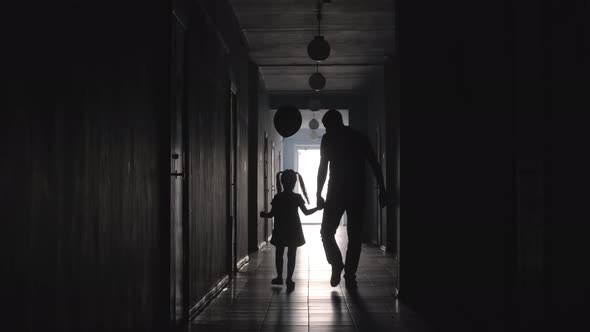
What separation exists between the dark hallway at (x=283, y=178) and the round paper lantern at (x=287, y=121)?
233 cm

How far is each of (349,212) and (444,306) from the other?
1.38 meters

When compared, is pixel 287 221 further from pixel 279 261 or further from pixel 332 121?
pixel 332 121

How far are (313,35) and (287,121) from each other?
6.02 ft

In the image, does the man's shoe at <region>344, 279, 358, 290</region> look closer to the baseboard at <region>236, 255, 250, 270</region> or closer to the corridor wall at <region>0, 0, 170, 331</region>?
the baseboard at <region>236, 255, 250, 270</region>

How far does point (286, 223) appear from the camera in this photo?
228 inches

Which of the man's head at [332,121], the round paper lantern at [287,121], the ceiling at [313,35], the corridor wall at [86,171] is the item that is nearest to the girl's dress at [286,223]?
the man's head at [332,121]

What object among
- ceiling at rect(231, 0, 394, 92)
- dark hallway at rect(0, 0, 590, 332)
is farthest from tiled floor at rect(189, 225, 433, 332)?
ceiling at rect(231, 0, 394, 92)

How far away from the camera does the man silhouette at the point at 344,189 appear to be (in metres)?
5.75

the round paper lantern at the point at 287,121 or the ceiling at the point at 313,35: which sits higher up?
the ceiling at the point at 313,35

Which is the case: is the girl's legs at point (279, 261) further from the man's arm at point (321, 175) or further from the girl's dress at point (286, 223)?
the man's arm at point (321, 175)

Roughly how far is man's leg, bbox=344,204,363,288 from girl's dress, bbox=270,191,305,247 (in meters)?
0.43

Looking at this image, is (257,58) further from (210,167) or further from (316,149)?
(316,149)

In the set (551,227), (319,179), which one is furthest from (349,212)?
(551,227)

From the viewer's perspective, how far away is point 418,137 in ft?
16.3
